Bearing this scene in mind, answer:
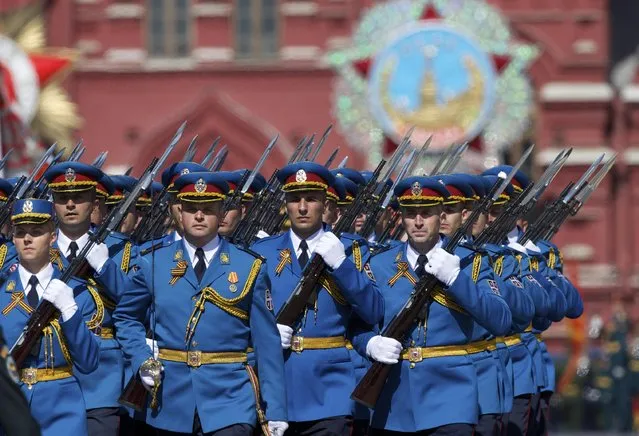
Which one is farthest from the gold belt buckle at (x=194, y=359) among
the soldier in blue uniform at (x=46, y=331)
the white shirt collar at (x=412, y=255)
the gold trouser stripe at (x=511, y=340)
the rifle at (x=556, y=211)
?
the rifle at (x=556, y=211)

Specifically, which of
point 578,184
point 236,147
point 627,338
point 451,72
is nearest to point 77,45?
point 236,147

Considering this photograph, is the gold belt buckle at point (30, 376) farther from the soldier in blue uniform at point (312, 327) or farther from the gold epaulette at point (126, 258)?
the gold epaulette at point (126, 258)

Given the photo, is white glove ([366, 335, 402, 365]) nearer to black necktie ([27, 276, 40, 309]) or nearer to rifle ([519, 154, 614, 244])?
black necktie ([27, 276, 40, 309])

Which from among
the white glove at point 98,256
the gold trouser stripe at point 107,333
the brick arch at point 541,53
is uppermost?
the brick arch at point 541,53

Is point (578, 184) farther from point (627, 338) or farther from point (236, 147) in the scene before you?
point (236, 147)

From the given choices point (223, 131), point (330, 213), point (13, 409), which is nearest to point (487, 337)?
point (330, 213)

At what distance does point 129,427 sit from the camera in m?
11.7

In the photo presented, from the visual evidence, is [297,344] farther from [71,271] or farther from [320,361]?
[71,271]

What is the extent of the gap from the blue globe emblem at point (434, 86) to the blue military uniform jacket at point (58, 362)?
64.6 feet

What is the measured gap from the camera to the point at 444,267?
34.4 feet

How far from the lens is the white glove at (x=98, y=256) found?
1091 centimetres

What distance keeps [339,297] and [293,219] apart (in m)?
0.52

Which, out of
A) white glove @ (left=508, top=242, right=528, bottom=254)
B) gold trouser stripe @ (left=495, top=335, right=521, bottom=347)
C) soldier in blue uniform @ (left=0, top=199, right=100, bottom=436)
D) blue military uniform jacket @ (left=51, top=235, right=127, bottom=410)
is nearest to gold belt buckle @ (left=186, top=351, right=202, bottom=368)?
soldier in blue uniform @ (left=0, top=199, right=100, bottom=436)

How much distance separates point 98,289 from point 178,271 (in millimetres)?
912
